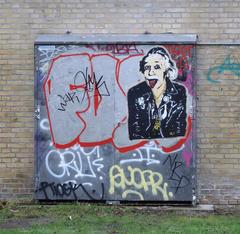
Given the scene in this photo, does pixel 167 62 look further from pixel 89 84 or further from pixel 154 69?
pixel 89 84

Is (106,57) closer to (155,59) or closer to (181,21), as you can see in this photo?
(155,59)

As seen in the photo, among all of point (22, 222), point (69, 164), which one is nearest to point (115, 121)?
point (69, 164)

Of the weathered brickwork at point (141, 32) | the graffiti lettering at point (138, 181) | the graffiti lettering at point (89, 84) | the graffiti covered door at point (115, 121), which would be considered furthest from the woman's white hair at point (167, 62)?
the graffiti lettering at point (138, 181)

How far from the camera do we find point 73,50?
8.47m

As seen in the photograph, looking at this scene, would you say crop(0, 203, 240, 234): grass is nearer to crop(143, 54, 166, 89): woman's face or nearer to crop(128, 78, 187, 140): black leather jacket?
crop(128, 78, 187, 140): black leather jacket

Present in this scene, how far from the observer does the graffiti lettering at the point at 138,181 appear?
8.41 metres

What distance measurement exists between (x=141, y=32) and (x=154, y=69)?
0.61 m

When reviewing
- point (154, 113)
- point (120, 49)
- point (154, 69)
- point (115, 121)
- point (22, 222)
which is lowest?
point (22, 222)

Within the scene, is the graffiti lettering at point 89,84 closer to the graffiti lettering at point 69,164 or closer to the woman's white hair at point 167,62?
the woman's white hair at point 167,62

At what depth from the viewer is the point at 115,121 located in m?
8.43

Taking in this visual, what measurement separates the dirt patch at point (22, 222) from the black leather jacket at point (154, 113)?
1.78 meters

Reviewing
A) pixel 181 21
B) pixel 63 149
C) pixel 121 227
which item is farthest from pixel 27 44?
pixel 121 227

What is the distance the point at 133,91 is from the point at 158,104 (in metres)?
0.42

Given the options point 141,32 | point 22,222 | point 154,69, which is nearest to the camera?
point 22,222
